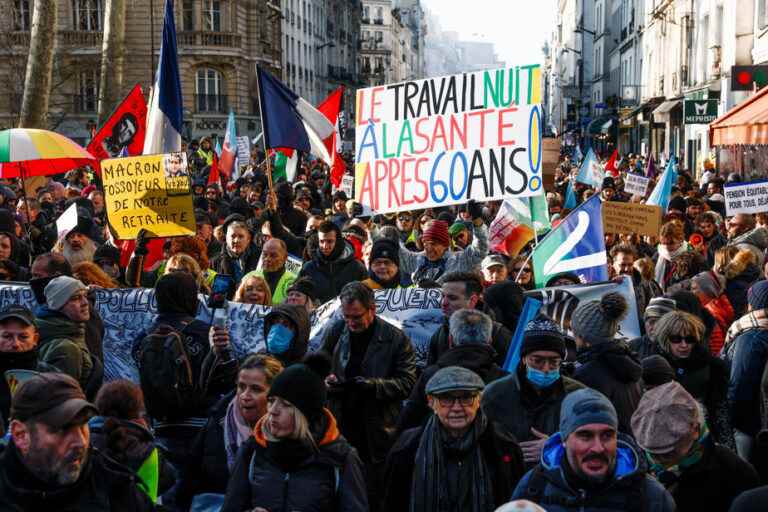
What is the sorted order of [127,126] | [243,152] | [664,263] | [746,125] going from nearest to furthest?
[664,263] < [127,126] < [746,125] < [243,152]

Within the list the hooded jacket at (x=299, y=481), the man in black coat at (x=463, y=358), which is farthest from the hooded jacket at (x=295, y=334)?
the hooded jacket at (x=299, y=481)

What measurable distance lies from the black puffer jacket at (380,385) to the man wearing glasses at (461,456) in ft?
4.36

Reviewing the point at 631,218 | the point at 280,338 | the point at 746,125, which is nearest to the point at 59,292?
the point at 280,338

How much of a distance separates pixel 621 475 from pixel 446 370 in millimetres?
949

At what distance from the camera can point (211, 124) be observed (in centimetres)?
5450

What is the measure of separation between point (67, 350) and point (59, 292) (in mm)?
430

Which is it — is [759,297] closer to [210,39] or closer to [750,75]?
[750,75]

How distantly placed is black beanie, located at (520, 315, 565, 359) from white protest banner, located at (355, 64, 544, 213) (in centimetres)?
379

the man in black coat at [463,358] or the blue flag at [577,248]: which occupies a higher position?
the blue flag at [577,248]

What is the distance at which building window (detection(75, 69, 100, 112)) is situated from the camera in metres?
51.7

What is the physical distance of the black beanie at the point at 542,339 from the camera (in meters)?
4.69

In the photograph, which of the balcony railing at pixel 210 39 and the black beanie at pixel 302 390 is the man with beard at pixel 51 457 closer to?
the black beanie at pixel 302 390

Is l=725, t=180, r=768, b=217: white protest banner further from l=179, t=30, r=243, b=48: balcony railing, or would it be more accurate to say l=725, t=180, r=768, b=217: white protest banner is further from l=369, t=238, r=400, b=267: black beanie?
l=179, t=30, r=243, b=48: balcony railing

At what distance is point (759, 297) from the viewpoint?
5.77 metres
